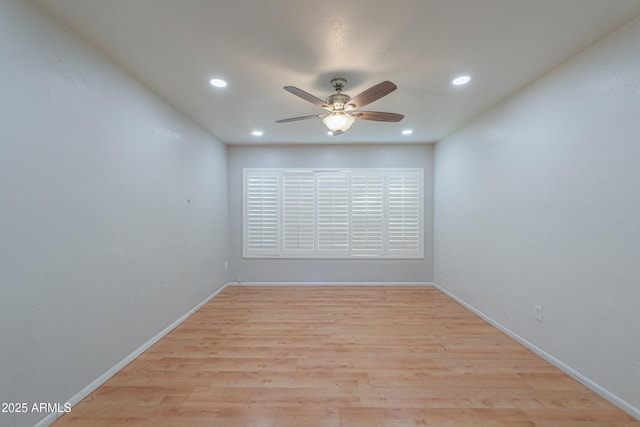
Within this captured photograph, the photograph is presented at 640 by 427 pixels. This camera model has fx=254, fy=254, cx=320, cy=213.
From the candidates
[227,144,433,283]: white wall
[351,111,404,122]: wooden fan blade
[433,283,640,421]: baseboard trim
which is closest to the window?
[227,144,433,283]: white wall

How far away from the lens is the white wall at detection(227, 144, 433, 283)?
4711mm

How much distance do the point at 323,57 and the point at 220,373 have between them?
2761 mm

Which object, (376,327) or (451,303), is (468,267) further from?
(376,327)

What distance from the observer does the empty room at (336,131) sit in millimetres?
1569

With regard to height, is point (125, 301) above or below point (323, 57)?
below

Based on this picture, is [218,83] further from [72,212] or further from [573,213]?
[573,213]

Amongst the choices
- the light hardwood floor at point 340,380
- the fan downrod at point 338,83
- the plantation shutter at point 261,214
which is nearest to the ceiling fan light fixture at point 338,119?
the fan downrod at point 338,83

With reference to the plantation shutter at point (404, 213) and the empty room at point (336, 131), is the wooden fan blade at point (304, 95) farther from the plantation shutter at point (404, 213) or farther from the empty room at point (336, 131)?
the plantation shutter at point (404, 213)

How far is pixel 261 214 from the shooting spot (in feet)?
15.5

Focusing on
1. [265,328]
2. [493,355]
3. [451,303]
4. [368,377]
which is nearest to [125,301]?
[265,328]

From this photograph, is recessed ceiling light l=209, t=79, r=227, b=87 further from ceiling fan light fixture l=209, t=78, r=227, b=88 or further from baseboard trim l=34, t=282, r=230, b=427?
baseboard trim l=34, t=282, r=230, b=427

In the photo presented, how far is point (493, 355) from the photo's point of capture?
7.95 ft

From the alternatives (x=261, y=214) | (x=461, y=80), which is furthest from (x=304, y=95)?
(x=261, y=214)

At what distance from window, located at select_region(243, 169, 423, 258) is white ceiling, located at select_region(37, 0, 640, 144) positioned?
6.39 feet
